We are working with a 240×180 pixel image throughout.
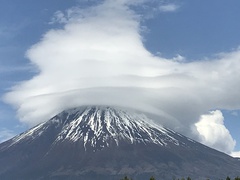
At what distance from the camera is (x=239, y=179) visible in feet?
495

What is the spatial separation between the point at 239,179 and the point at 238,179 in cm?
49

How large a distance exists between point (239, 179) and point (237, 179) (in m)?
0.88

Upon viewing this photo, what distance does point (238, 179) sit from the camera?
151 metres

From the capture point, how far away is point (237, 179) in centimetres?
15050

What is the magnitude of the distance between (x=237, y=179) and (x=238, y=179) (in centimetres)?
40
